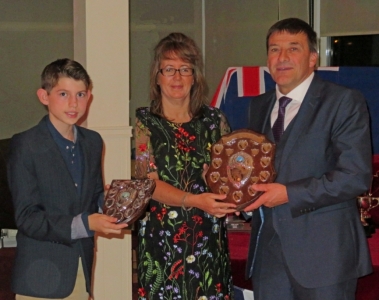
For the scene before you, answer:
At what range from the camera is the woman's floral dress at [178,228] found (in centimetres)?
249

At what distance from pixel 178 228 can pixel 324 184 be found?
2.09ft

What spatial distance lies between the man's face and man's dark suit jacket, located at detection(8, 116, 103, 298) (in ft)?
2.66

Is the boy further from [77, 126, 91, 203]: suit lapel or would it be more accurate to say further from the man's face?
the man's face

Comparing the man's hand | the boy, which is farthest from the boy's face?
the man's hand

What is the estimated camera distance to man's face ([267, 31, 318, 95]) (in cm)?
229

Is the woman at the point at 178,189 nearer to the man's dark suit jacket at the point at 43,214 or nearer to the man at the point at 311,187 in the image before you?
the man at the point at 311,187

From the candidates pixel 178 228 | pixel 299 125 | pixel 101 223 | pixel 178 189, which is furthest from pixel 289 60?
pixel 101 223

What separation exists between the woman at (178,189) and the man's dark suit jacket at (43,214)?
41 centimetres

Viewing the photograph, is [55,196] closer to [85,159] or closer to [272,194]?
[85,159]

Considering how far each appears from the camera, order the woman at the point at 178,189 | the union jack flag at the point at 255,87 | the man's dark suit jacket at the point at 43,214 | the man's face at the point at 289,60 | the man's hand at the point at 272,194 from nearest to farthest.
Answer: the man's dark suit jacket at the point at 43,214, the man's hand at the point at 272,194, the man's face at the point at 289,60, the woman at the point at 178,189, the union jack flag at the point at 255,87

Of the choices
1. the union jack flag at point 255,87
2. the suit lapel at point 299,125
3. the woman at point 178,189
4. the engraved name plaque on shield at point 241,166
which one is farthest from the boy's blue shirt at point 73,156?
the union jack flag at point 255,87

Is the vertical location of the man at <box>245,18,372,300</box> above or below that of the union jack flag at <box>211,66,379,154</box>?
below

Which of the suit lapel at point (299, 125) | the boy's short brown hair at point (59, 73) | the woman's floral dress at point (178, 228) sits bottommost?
the woman's floral dress at point (178, 228)

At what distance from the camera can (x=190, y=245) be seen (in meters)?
2.51
